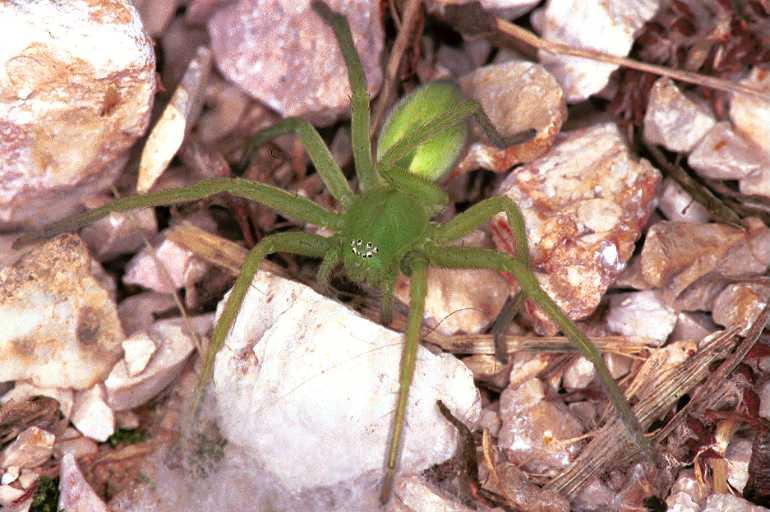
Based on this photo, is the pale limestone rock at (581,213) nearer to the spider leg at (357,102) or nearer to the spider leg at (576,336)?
the spider leg at (576,336)

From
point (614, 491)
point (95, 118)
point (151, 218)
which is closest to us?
point (614, 491)

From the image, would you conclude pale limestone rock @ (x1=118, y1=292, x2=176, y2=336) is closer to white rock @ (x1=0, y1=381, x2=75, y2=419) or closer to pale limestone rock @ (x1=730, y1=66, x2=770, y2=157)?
white rock @ (x1=0, y1=381, x2=75, y2=419)

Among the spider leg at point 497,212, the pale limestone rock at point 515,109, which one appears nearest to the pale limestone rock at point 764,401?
the spider leg at point 497,212

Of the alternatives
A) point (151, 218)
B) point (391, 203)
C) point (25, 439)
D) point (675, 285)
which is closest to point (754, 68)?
point (675, 285)

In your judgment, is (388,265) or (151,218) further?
(151,218)

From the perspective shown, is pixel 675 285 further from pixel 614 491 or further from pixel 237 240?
pixel 237 240

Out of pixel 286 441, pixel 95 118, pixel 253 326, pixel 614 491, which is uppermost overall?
pixel 95 118

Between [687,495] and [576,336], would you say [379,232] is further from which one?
[687,495]

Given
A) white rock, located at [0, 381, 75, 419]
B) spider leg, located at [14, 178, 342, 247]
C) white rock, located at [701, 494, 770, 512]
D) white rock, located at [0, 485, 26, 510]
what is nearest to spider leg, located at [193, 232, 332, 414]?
spider leg, located at [14, 178, 342, 247]
